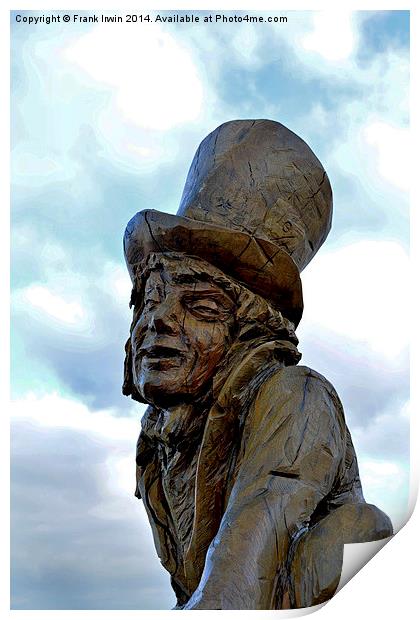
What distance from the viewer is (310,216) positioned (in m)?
5.05

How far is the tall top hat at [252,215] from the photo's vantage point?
186 inches

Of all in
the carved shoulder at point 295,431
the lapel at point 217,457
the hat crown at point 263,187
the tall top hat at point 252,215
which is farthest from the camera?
the hat crown at point 263,187

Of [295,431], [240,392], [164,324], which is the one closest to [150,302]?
[164,324]

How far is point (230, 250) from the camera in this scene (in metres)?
4.71

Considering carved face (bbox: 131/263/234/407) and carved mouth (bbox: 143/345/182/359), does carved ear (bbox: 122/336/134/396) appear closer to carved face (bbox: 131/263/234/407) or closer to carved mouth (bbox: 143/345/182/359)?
carved face (bbox: 131/263/234/407)

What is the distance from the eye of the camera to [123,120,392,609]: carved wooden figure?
406 centimetres

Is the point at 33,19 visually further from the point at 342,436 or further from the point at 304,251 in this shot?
the point at 342,436

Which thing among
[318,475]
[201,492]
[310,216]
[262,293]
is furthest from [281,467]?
[310,216]

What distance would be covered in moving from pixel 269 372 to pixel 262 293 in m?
0.36

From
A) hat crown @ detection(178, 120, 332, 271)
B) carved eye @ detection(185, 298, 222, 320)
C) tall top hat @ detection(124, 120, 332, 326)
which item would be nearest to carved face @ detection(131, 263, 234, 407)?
carved eye @ detection(185, 298, 222, 320)

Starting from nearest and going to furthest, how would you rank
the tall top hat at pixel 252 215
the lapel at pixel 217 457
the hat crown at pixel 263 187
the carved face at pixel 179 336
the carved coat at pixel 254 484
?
the carved coat at pixel 254 484 < the lapel at pixel 217 457 < the carved face at pixel 179 336 < the tall top hat at pixel 252 215 < the hat crown at pixel 263 187

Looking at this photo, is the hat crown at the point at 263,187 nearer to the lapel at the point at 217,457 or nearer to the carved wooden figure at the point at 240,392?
the carved wooden figure at the point at 240,392

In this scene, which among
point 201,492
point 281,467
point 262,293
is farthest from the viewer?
point 262,293

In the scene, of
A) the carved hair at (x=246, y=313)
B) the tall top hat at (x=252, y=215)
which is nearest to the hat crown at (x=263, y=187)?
the tall top hat at (x=252, y=215)
